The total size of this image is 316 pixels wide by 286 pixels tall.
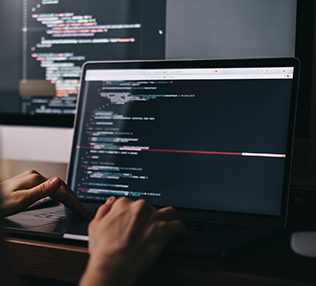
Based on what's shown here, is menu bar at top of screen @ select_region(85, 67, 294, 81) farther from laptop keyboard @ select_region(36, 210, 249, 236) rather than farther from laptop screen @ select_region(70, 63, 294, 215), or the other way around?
laptop keyboard @ select_region(36, 210, 249, 236)

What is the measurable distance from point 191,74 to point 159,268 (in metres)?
0.48

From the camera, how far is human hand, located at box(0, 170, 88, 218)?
0.79m

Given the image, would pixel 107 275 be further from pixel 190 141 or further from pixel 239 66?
pixel 239 66

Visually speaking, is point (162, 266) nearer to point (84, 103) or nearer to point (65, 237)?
point (65, 237)

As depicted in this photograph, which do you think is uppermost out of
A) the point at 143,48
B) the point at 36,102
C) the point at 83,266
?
the point at 143,48

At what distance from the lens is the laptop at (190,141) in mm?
826

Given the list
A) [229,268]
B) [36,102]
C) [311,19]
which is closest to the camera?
[229,268]

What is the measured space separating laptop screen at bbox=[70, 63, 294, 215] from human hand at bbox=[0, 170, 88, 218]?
138 mm

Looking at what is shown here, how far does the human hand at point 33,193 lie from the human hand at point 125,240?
0.58 ft

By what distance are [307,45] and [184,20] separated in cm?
31

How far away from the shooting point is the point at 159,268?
0.56m

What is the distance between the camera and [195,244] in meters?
0.61

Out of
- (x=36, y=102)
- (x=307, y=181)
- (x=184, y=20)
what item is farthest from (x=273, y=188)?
(x=36, y=102)

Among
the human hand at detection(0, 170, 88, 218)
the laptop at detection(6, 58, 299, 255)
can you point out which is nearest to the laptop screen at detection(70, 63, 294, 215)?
the laptop at detection(6, 58, 299, 255)
